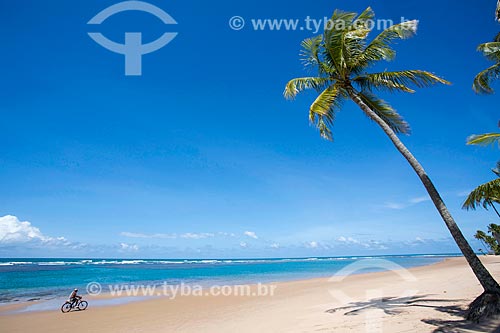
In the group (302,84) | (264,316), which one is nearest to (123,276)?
(264,316)

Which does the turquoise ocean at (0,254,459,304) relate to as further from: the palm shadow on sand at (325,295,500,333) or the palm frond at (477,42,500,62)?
the palm frond at (477,42,500,62)

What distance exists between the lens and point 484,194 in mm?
8133

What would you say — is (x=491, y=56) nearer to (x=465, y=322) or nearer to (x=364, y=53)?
(x=364, y=53)

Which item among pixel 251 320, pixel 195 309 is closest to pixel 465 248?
pixel 251 320

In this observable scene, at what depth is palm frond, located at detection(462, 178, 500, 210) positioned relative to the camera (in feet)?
25.8

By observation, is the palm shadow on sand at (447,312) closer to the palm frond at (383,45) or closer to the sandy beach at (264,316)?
the sandy beach at (264,316)

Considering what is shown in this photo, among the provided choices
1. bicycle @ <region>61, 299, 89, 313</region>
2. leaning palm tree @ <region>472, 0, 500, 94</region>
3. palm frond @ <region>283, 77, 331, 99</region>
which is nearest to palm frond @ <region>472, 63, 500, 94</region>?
leaning palm tree @ <region>472, 0, 500, 94</region>

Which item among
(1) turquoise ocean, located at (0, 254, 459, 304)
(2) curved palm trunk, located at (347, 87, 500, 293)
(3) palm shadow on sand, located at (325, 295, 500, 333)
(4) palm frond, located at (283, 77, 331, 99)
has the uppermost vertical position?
(4) palm frond, located at (283, 77, 331, 99)

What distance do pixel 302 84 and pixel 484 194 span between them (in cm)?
603

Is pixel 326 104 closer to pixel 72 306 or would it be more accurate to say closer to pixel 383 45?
pixel 383 45

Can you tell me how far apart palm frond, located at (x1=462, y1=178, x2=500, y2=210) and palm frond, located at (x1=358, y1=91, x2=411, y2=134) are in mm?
2435

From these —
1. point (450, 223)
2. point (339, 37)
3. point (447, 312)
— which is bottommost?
point (447, 312)

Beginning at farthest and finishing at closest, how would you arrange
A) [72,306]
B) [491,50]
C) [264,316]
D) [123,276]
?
[123,276] < [72,306] < [264,316] < [491,50]

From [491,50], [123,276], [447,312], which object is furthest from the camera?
[123,276]
